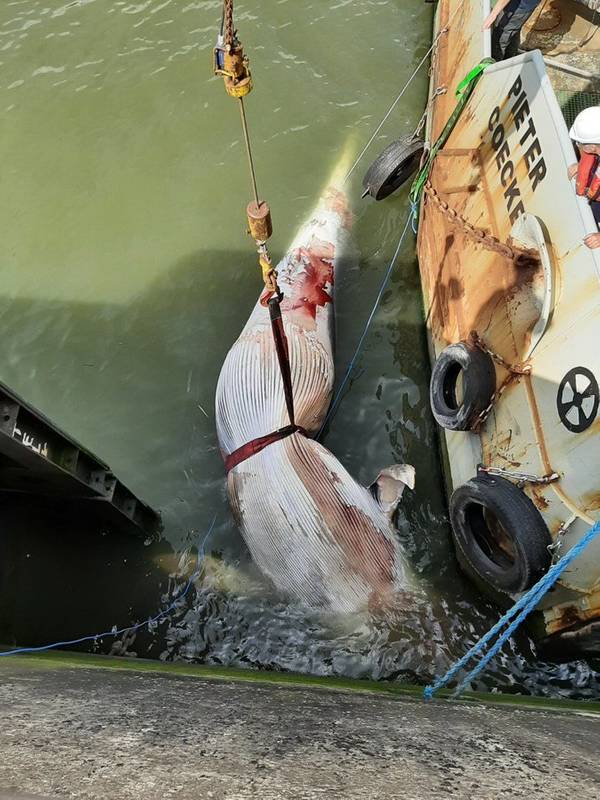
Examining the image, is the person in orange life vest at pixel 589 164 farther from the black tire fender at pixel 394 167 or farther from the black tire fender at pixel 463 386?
the black tire fender at pixel 394 167

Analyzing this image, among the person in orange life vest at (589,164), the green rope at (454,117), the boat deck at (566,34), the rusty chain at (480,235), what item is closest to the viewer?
the person in orange life vest at (589,164)

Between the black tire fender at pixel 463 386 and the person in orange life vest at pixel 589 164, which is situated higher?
the person in orange life vest at pixel 589 164

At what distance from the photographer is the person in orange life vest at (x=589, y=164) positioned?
3.78 meters

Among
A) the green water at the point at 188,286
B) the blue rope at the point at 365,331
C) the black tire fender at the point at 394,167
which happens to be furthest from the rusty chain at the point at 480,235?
the green water at the point at 188,286

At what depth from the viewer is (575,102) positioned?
6027mm

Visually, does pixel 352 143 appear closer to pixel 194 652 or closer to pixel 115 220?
pixel 115 220

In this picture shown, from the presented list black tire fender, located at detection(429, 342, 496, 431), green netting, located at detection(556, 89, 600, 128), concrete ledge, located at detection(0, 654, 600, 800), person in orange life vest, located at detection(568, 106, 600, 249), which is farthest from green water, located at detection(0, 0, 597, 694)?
person in orange life vest, located at detection(568, 106, 600, 249)

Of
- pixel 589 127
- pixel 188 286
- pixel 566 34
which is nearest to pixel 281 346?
pixel 589 127

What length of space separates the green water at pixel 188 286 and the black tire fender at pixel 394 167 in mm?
480

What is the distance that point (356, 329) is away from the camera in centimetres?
666

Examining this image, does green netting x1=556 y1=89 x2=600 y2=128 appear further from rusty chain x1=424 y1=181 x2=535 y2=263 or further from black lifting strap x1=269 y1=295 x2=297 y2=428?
black lifting strap x1=269 y1=295 x2=297 y2=428

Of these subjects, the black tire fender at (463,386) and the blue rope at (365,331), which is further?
the blue rope at (365,331)

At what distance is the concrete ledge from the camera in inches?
80.4

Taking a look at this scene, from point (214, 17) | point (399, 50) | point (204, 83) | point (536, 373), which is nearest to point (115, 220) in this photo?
point (204, 83)
